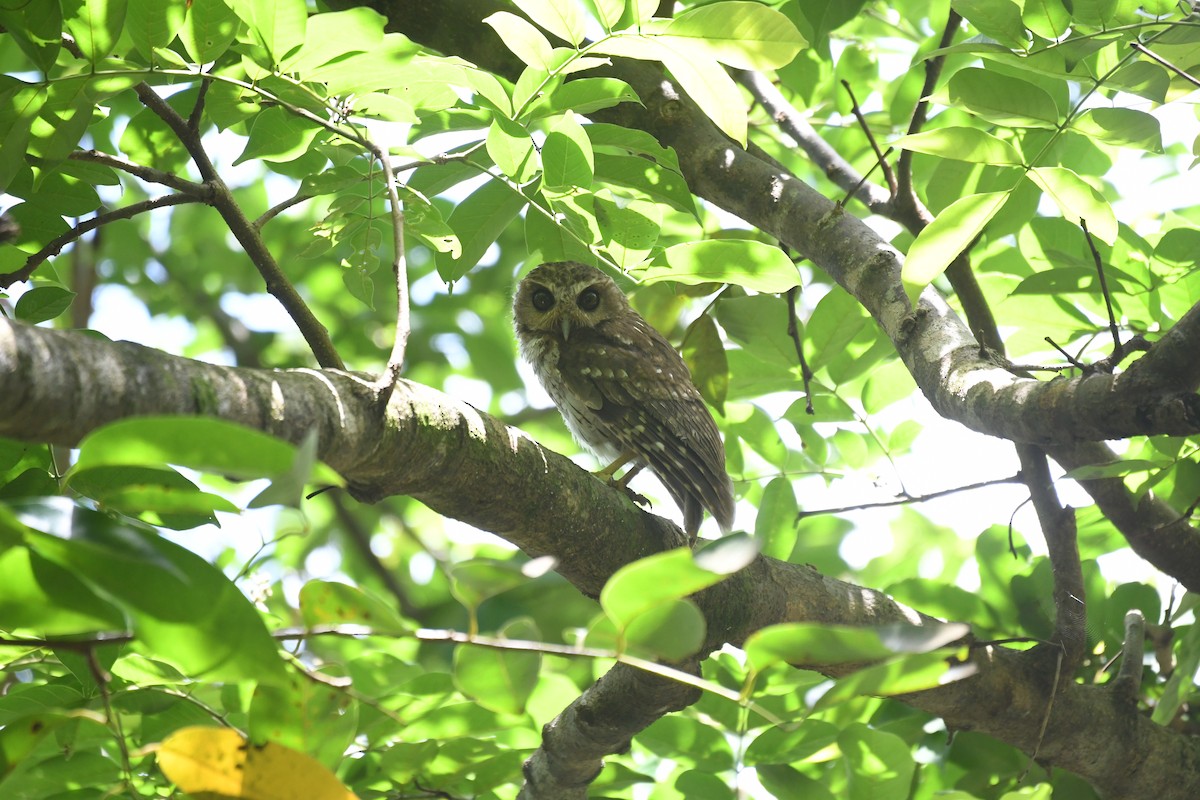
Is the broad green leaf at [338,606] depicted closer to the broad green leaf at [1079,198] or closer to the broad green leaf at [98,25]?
the broad green leaf at [98,25]

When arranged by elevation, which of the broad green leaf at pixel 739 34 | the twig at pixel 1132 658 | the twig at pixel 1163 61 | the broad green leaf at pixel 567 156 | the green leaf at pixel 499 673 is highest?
the broad green leaf at pixel 739 34

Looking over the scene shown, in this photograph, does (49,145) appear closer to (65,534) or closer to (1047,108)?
(65,534)

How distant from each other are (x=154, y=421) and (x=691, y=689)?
5.36ft

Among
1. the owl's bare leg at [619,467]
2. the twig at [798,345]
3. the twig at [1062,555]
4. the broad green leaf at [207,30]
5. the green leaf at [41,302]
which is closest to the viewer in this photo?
the broad green leaf at [207,30]

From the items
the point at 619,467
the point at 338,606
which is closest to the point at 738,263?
the point at 338,606

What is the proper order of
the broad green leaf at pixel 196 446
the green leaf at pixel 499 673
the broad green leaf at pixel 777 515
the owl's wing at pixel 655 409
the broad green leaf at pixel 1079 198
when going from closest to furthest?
the broad green leaf at pixel 196 446, the green leaf at pixel 499 673, the broad green leaf at pixel 1079 198, the broad green leaf at pixel 777 515, the owl's wing at pixel 655 409

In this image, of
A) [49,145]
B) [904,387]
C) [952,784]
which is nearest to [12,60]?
[49,145]

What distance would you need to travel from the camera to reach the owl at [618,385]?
11.4 ft

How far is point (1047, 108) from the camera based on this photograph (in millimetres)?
2146

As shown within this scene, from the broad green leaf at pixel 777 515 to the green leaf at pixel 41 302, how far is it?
6.53 ft

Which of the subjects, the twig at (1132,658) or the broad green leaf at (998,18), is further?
the twig at (1132,658)

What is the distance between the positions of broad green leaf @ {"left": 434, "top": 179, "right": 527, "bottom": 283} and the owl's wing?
1054 millimetres

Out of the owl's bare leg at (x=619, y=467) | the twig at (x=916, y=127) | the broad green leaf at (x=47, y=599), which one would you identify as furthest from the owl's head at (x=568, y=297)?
the broad green leaf at (x=47, y=599)

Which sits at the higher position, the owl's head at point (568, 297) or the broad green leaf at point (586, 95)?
the broad green leaf at point (586, 95)
